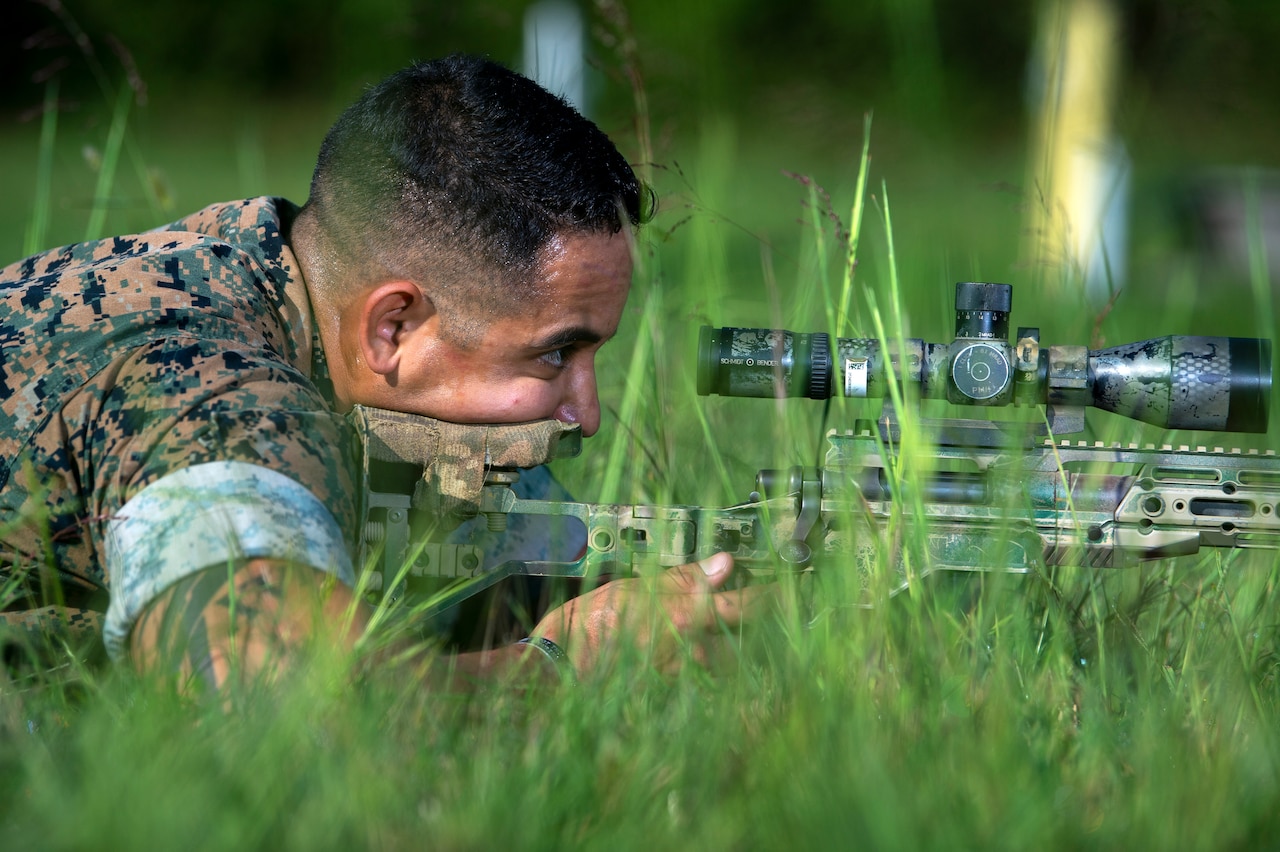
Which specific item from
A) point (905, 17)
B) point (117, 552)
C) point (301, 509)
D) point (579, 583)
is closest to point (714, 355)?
point (579, 583)

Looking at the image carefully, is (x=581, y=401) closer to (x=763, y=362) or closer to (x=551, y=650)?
(x=763, y=362)

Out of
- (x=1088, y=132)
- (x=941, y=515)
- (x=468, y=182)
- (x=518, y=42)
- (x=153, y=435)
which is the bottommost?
(x=941, y=515)

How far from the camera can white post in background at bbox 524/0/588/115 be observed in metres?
5.11

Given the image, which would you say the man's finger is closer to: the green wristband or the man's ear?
the green wristband

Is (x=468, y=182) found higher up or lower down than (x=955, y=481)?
higher up

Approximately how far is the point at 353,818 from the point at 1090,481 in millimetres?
1671

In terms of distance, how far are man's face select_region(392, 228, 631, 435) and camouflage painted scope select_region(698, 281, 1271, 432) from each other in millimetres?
251

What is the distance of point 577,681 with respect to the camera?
7.73ft

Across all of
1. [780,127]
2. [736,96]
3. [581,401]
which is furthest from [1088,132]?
[736,96]

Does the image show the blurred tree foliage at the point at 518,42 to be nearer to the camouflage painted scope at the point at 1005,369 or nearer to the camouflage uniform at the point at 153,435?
the camouflage painted scope at the point at 1005,369

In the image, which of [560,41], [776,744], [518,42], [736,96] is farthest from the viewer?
[518,42]

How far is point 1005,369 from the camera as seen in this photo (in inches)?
112

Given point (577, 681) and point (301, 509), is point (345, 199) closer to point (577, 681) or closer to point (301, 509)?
point (301, 509)

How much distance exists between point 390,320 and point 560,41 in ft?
14.1
